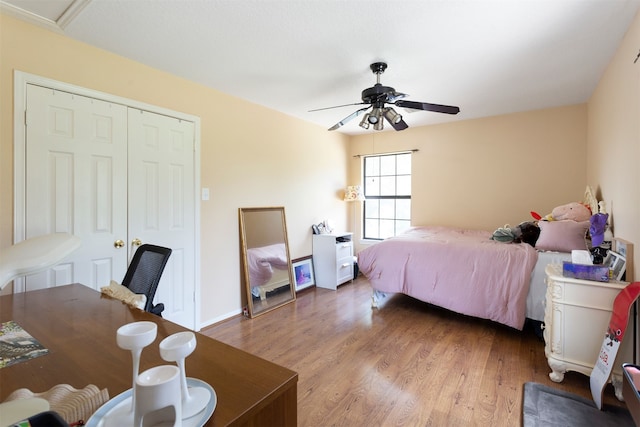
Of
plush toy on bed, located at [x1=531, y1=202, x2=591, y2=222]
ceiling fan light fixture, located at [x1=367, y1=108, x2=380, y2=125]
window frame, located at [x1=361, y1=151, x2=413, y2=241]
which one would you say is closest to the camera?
ceiling fan light fixture, located at [x1=367, y1=108, x2=380, y2=125]

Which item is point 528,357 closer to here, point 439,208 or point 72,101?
point 439,208

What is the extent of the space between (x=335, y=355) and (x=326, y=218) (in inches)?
99.7

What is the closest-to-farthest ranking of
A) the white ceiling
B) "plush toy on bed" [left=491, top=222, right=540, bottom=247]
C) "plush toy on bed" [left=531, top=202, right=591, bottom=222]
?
the white ceiling
"plush toy on bed" [left=531, top=202, right=591, bottom=222]
"plush toy on bed" [left=491, top=222, right=540, bottom=247]

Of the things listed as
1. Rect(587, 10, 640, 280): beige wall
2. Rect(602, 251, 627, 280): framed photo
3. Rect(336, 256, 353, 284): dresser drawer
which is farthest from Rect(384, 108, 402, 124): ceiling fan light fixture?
Rect(336, 256, 353, 284): dresser drawer

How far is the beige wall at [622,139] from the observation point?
189cm

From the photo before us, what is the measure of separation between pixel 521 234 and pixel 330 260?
230 cm

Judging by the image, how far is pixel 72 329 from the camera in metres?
1.25

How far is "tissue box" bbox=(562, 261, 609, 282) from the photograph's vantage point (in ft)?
6.49

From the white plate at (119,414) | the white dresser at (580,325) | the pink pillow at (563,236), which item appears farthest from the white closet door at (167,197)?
the pink pillow at (563,236)

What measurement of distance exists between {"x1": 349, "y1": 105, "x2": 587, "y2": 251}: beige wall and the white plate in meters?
4.38

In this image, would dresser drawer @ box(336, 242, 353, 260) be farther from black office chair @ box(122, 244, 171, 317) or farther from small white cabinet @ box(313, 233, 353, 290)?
black office chair @ box(122, 244, 171, 317)

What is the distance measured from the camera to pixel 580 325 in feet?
6.64

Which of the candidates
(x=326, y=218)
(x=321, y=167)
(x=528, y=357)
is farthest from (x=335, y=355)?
(x=321, y=167)

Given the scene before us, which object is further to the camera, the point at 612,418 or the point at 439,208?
the point at 439,208
